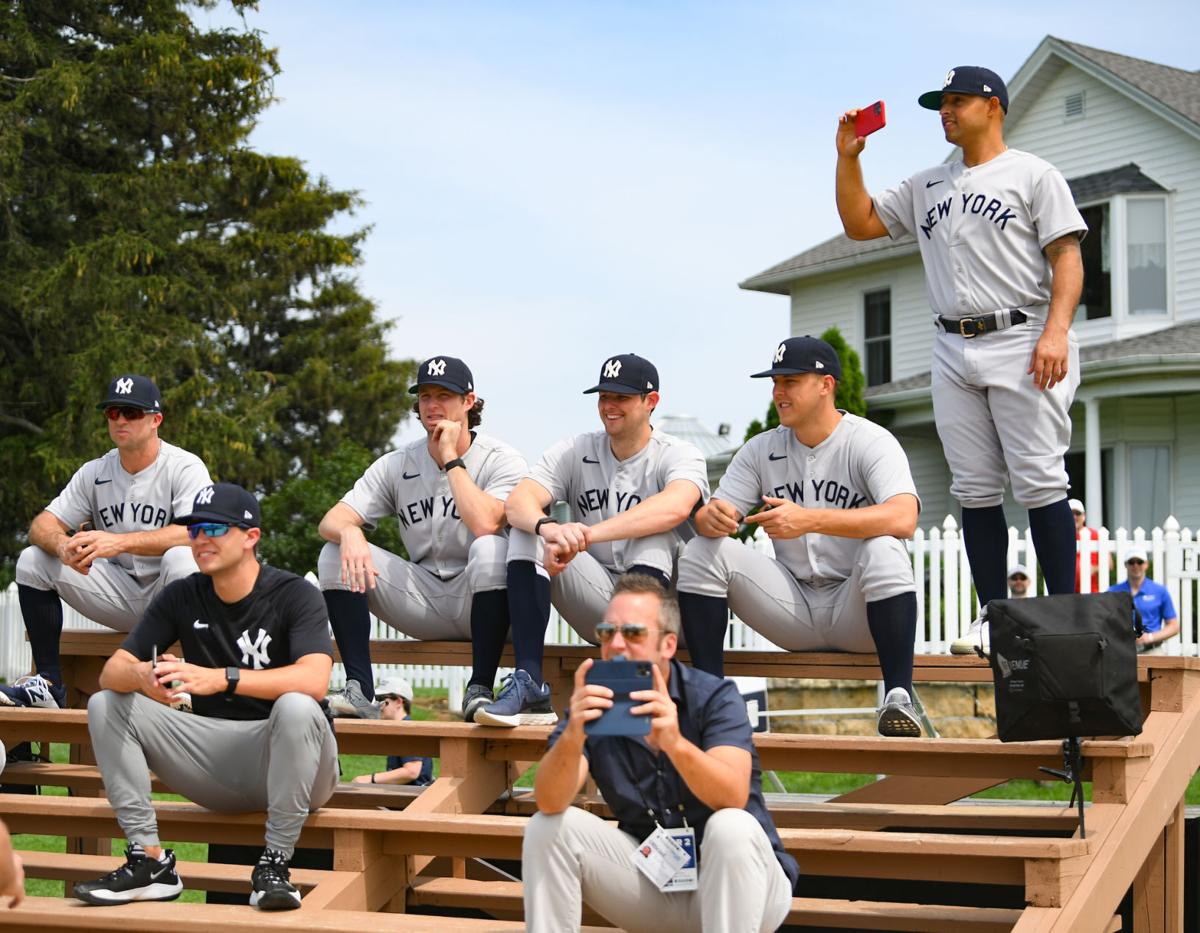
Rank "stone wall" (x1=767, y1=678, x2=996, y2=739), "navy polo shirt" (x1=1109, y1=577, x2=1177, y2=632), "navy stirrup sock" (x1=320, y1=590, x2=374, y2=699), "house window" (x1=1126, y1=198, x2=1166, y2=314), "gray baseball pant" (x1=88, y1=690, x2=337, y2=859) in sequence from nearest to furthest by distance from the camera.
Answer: "gray baseball pant" (x1=88, y1=690, x2=337, y2=859) < "navy stirrup sock" (x1=320, y1=590, x2=374, y2=699) < "navy polo shirt" (x1=1109, y1=577, x2=1177, y2=632) < "stone wall" (x1=767, y1=678, x2=996, y2=739) < "house window" (x1=1126, y1=198, x2=1166, y2=314)

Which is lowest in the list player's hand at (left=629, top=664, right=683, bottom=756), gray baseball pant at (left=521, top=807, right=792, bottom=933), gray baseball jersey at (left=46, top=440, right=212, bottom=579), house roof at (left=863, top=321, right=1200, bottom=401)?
gray baseball pant at (left=521, top=807, right=792, bottom=933)

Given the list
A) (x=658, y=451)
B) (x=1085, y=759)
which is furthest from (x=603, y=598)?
(x=1085, y=759)

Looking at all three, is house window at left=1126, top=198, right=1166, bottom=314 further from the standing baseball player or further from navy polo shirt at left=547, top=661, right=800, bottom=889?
navy polo shirt at left=547, top=661, right=800, bottom=889

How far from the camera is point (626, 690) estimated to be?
3672 millimetres

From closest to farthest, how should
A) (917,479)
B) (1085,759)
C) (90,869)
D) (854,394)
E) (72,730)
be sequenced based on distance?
(1085,759) → (90,869) → (72,730) → (854,394) → (917,479)

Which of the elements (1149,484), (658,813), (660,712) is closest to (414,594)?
(658,813)

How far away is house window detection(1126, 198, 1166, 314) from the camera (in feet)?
58.2

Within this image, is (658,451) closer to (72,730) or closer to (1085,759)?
(1085,759)

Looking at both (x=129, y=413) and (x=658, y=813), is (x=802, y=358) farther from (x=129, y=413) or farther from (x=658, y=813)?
(x=129, y=413)

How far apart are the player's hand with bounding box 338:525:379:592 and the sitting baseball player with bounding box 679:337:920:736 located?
1.22 metres

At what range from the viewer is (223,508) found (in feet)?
16.0

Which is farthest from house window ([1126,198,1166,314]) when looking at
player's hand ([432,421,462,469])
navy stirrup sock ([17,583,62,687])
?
navy stirrup sock ([17,583,62,687])

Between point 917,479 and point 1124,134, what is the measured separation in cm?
509

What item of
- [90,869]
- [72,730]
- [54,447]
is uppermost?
[54,447]
